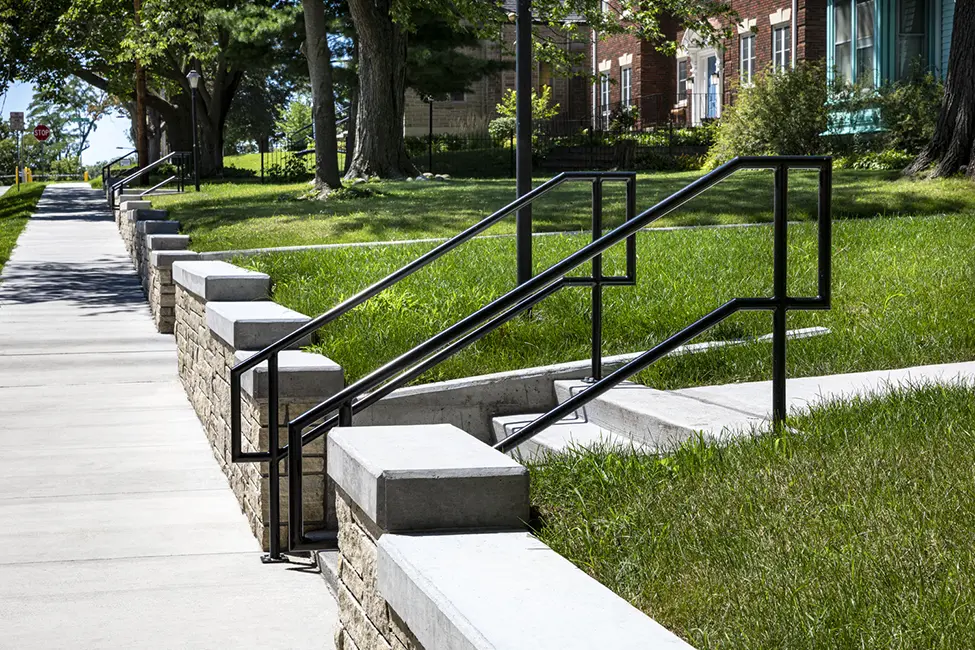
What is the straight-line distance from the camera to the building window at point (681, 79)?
36.8m

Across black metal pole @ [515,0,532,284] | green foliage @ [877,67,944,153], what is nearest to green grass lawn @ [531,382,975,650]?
black metal pole @ [515,0,532,284]

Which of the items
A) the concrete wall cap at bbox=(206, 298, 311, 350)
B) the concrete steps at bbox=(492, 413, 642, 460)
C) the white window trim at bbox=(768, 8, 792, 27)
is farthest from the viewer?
the white window trim at bbox=(768, 8, 792, 27)

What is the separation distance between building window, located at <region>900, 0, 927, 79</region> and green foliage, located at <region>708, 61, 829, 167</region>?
1.72 metres

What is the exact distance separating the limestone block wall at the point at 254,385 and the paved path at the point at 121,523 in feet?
0.66

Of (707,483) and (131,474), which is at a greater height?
(707,483)

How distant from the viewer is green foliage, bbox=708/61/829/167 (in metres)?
24.5

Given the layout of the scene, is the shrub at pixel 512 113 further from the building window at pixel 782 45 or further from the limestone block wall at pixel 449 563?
the limestone block wall at pixel 449 563

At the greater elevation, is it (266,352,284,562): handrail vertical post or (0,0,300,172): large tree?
(0,0,300,172): large tree

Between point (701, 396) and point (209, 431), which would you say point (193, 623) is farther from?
point (209, 431)

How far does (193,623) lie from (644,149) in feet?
89.0

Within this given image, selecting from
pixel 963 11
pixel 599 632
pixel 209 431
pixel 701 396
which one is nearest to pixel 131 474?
pixel 209 431

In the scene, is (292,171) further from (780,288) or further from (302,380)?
(780,288)

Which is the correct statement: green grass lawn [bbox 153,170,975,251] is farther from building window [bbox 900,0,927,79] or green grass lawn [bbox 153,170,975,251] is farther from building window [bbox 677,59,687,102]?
building window [bbox 677,59,687,102]

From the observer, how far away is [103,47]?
35844 mm
